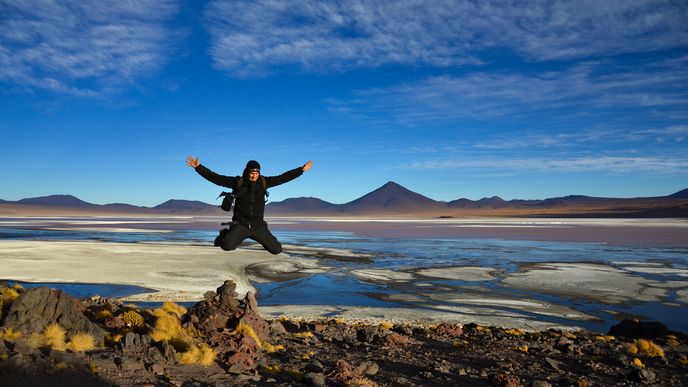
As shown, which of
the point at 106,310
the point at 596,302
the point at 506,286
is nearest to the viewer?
the point at 106,310

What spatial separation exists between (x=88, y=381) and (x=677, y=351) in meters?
10.2

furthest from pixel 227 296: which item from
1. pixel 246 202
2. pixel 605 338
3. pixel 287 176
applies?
pixel 605 338

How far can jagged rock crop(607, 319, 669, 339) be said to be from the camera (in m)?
11.3

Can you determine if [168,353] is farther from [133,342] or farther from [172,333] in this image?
[172,333]

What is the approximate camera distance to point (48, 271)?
68.5ft

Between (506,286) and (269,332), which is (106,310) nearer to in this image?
(269,332)

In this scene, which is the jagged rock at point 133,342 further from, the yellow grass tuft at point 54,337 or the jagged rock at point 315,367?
the jagged rock at point 315,367

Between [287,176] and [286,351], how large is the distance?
3198 millimetres

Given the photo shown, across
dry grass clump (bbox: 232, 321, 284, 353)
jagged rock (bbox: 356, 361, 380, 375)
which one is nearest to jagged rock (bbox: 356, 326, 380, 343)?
dry grass clump (bbox: 232, 321, 284, 353)

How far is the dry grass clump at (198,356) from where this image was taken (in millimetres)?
7703

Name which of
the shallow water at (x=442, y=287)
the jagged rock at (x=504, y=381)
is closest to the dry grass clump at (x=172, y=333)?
the jagged rock at (x=504, y=381)

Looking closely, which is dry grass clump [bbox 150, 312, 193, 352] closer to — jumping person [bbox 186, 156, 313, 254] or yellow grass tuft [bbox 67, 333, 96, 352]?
yellow grass tuft [bbox 67, 333, 96, 352]

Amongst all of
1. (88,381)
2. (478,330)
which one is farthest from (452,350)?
(88,381)

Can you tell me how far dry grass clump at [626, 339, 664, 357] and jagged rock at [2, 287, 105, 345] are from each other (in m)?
9.24
